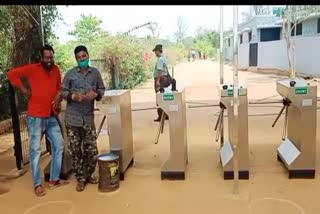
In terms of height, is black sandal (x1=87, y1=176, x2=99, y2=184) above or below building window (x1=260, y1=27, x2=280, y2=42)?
below

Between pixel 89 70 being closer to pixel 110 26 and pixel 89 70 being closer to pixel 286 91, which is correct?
pixel 286 91

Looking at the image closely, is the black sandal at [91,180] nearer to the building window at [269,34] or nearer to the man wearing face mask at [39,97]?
the man wearing face mask at [39,97]

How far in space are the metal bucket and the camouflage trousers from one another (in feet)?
0.40

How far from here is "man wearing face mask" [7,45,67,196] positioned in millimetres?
3281

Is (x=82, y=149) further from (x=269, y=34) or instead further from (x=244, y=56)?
(x=244, y=56)

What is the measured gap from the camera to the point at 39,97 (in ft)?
10.8

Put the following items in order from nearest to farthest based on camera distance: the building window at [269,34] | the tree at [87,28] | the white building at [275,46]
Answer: the tree at [87,28] → the white building at [275,46] → the building window at [269,34]

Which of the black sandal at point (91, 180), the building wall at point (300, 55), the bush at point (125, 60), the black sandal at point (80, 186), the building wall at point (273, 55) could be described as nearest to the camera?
the black sandal at point (80, 186)

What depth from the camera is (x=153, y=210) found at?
299 centimetres

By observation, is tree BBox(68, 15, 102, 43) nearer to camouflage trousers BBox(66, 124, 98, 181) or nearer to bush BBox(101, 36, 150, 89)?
bush BBox(101, 36, 150, 89)

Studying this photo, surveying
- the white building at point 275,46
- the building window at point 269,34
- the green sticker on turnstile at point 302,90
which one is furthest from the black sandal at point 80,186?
the building window at point 269,34

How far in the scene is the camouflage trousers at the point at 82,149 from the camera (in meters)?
3.37

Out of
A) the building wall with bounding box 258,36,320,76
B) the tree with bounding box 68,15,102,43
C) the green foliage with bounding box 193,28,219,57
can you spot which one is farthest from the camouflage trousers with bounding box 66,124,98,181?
the green foliage with bounding box 193,28,219,57

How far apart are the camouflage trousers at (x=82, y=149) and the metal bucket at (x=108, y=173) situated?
0.12 meters
